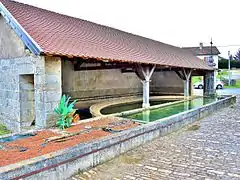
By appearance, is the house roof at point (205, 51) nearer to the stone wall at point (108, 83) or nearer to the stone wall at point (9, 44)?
the stone wall at point (108, 83)

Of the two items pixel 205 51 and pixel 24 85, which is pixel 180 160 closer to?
pixel 24 85

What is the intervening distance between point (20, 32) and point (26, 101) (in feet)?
5.94

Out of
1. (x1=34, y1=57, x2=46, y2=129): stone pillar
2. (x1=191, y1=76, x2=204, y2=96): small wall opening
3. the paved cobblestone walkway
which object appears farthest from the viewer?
(x1=191, y1=76, x2=204, y2=96): small wall opening

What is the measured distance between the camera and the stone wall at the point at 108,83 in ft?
34.1

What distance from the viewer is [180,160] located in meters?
3.98

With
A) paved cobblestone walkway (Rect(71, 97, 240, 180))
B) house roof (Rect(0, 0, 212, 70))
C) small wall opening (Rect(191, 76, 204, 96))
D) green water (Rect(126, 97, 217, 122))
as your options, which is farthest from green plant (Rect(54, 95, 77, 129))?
small wall opening (Rect(191, 76, 204, 96))

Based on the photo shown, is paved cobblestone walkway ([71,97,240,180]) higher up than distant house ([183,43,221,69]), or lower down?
lower down

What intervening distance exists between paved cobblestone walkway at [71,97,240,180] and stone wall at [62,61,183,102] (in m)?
6.02

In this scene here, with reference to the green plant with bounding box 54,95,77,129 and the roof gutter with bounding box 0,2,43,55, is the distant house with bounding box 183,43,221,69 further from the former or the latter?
the green plant with bounding box 54,95,77,129

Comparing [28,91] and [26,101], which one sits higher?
[28,91]

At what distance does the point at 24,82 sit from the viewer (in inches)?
239

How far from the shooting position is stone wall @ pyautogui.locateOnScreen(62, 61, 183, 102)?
34.1ft

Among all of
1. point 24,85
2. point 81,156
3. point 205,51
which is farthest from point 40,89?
point 205,51

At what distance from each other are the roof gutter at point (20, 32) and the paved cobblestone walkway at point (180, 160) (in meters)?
2.92
